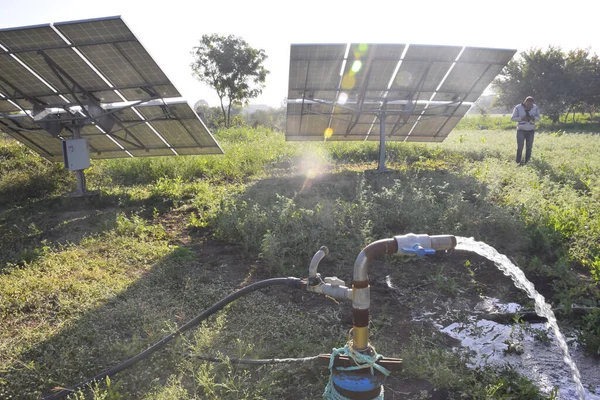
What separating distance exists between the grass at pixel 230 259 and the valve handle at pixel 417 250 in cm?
144

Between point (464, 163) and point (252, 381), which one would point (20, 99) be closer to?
point (252, 381)

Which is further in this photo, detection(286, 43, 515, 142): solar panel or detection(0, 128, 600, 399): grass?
detection(286, 43, 515, 142): solar panel

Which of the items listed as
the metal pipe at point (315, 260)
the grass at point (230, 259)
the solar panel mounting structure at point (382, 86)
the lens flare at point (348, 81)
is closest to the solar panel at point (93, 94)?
the grass at point (230, 259)

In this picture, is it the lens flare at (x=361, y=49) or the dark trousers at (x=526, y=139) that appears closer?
the lens flare at (x=361, y=49)

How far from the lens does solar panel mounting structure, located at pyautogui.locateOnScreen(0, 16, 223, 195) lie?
6258mm

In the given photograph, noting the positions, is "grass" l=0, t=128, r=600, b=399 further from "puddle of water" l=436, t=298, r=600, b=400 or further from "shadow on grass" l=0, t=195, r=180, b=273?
"puddle of water" l=436, t=298, r=600, b=400

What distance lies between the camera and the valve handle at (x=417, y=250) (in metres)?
1.98

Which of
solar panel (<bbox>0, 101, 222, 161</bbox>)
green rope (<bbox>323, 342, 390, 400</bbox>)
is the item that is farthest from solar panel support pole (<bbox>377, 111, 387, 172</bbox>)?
green rope (<bbox>323, 342, 390, 400</bbox>)

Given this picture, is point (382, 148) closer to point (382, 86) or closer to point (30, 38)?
point (382, 86)

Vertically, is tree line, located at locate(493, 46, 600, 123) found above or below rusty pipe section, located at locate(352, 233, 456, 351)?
above

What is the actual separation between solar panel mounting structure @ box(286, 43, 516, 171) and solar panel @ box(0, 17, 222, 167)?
2310 mm

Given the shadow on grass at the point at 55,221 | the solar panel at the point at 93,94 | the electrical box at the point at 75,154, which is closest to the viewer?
the shadow on grass at the point at 55,221

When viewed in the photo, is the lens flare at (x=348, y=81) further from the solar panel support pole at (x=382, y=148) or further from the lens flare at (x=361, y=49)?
the solar panel support pole at (x=382, y=148)

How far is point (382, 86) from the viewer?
852cm
